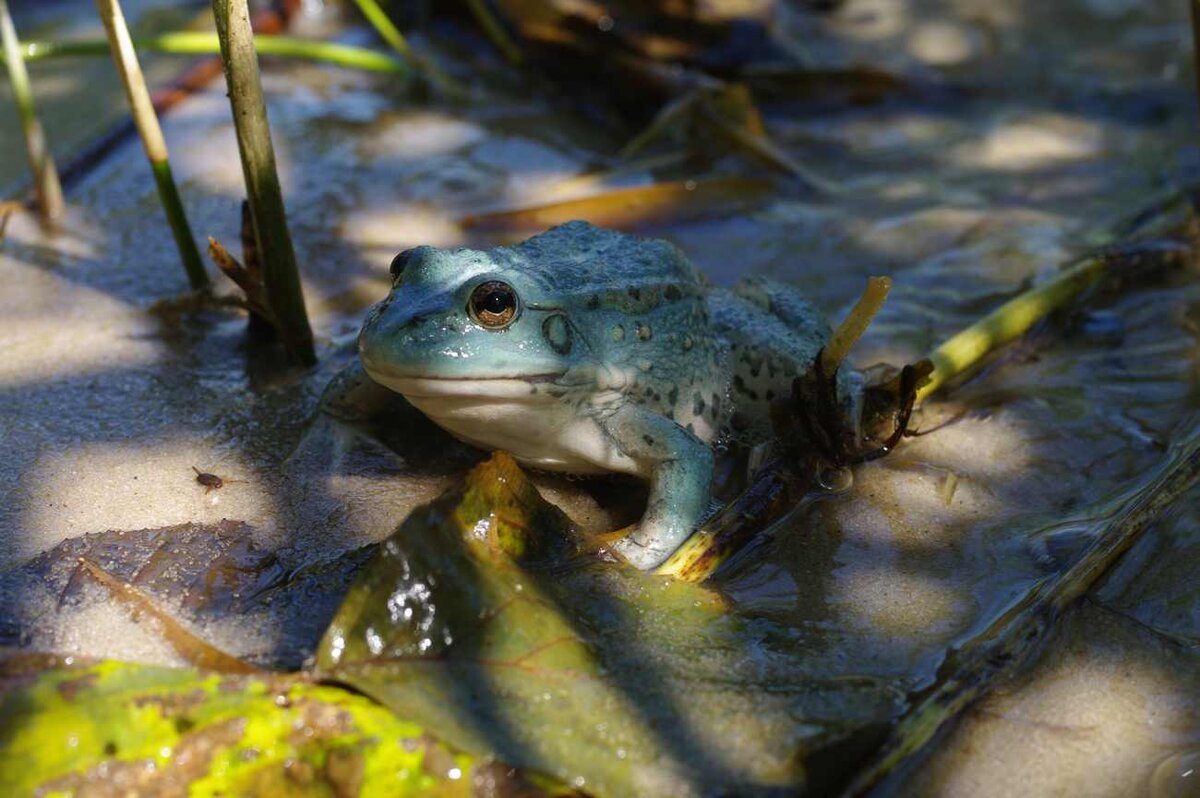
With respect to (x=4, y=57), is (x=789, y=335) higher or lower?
lower

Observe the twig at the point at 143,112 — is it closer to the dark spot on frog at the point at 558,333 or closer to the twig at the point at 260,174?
the twig at the point at 260,174

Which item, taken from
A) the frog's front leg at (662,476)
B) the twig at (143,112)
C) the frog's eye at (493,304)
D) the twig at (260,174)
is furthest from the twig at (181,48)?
the frog's front leg at (662,476)

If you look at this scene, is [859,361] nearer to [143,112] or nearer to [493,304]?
[493,304]

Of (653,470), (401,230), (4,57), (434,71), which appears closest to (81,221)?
(4,57)

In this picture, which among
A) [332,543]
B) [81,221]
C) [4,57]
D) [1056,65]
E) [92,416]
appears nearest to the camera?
[332,543]

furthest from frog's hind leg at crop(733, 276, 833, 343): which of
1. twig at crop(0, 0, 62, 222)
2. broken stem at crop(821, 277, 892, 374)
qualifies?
twig at crop(0, 0, 62, 222)

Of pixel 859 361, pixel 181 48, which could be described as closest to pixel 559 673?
pixel 859 361

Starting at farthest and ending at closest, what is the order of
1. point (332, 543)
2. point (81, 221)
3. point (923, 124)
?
1. point (923, 124)
2. point (81, 221)
3. point (332, 543)

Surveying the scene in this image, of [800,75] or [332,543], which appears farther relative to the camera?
[800,75]

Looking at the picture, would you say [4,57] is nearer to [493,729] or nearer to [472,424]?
[472,424]
